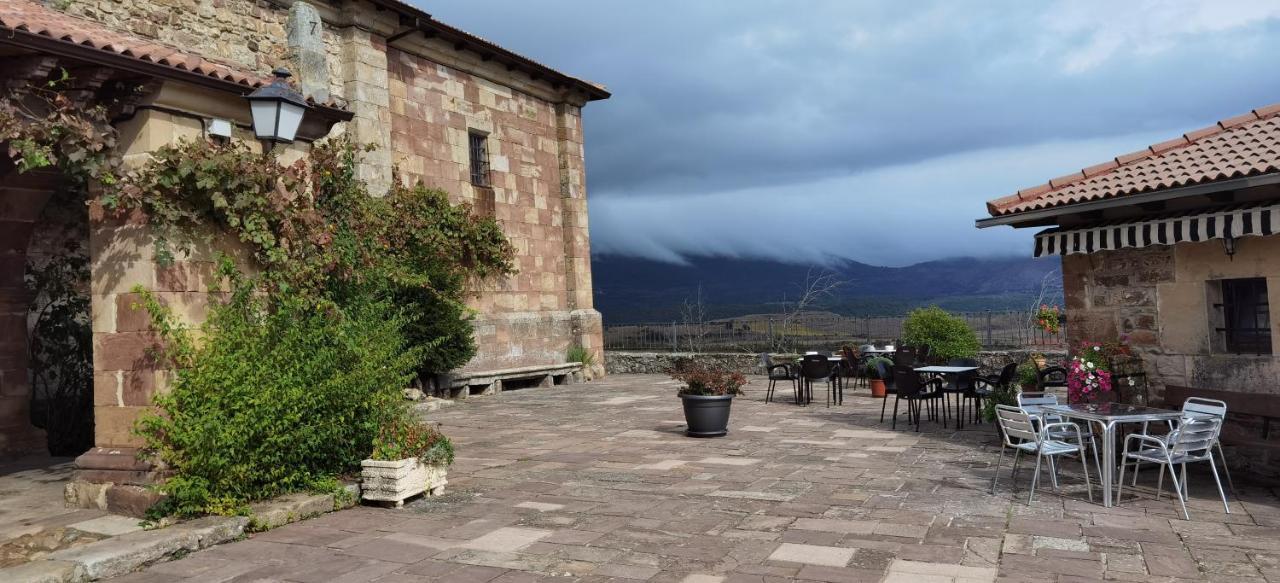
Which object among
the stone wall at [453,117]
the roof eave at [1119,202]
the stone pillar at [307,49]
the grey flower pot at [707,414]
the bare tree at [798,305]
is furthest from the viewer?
the bare tree at [798,305]

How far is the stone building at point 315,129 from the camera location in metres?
5.74

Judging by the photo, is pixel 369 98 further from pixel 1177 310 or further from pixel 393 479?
pixel 1177 310

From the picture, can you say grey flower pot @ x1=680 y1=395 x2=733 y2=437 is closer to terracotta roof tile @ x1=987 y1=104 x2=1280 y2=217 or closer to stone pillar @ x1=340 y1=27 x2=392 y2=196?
terracotta roof tile @ x1=987 y1=104 x2=1280 y2=217

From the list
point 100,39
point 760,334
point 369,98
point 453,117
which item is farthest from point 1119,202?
point 760,334

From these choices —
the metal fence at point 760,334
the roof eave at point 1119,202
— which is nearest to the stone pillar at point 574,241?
the metal fence at point 760,334

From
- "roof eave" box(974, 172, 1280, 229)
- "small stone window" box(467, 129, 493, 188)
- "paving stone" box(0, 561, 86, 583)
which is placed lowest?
"paving stone" box(0, 561, 86, 583)

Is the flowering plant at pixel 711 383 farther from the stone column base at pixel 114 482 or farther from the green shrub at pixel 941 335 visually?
the green shrub at pixel 941 335

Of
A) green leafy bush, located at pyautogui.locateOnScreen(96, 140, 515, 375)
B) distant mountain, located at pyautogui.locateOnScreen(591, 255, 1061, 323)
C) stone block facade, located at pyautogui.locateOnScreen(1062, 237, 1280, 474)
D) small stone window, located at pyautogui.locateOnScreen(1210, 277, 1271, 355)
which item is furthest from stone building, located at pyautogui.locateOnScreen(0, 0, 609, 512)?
distant mountain, located at pyautogui.locateOnScreen(591, 255, 1061, 323)

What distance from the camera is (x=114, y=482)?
228 inches

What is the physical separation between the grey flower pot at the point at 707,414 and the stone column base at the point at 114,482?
17.3 ft

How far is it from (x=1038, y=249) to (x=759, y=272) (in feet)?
531

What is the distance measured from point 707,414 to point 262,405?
193 inches

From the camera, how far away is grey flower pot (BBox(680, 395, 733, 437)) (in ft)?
30.2

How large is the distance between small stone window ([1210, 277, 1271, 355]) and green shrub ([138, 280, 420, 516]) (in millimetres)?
7244
